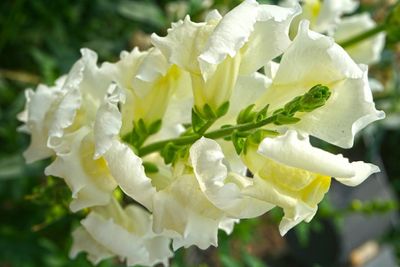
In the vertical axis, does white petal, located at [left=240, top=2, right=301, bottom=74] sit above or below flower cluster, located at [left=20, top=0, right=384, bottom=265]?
above

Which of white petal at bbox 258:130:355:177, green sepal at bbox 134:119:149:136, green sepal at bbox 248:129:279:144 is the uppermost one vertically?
white petal at bbox 258:130:355:177

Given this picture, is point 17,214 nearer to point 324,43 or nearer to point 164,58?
point 164,58

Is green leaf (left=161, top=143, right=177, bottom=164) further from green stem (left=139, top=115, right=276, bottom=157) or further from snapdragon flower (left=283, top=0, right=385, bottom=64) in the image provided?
snapdragon flower (left=283, top=0, right=385, bottom=64)

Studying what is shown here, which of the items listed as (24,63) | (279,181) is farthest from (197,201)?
(24,63)

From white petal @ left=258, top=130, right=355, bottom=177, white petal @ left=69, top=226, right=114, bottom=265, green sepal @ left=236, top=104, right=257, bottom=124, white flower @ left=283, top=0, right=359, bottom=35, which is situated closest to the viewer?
white petal @ left=258, top=130, right=355, bottom=177

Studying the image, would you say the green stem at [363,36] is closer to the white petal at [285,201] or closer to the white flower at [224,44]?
the white flower at [224,44]

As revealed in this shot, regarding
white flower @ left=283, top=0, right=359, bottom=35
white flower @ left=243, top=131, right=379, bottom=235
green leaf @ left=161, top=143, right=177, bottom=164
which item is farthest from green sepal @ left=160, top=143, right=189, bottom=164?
white flower @ left=283, top=0, right=359, bottom=35

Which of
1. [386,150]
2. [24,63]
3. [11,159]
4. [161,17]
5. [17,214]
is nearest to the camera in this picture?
[11,159]
